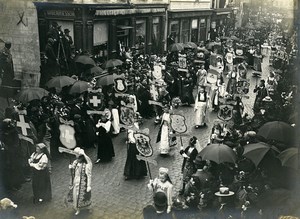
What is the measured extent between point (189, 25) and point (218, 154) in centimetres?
1831

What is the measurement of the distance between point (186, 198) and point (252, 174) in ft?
5.99

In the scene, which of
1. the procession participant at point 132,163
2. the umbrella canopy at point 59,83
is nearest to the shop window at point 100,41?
the umbrella canopy at point 59,83

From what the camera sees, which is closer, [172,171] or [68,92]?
[172,171]

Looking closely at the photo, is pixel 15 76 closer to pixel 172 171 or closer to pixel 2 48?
pixel 2 48

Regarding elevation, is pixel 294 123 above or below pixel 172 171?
above

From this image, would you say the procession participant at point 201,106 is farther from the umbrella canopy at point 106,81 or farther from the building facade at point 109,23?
the building facade at point 109,23

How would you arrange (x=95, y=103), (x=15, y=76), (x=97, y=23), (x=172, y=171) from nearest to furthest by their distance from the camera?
(x=172, y=171)
(x=95, y=103)
(x=15, y=76)
(x=97, y=23)

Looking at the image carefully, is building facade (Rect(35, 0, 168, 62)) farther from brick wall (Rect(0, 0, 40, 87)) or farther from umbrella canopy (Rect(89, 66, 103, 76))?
umbrella canopy (Rect(89, 66, 103, 76))

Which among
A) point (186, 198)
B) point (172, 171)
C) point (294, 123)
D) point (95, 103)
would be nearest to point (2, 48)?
point (95, 103)

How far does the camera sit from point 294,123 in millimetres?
10664

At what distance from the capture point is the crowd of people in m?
9.05

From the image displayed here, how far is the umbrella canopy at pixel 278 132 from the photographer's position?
1011cm

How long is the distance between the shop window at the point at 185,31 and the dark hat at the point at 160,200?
17582mm

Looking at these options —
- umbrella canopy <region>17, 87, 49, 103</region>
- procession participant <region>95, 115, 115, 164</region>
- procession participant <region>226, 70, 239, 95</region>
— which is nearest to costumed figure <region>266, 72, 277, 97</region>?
procession participant <region>226, 70, 239, 95</region>
